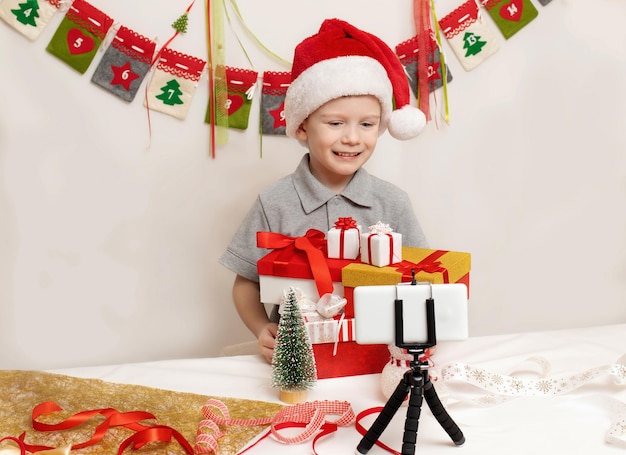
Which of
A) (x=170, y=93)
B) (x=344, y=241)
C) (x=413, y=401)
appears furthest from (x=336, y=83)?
(x=413, y=401)

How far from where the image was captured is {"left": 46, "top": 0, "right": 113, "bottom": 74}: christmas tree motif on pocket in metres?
1.54

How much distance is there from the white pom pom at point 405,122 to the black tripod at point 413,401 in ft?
1.78

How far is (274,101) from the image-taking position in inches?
64.9

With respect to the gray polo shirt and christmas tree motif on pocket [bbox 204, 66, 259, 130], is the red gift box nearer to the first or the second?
the gray polo shirt

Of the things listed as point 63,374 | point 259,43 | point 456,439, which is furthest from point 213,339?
point 456,439

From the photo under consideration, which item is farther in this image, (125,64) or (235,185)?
(235,185)

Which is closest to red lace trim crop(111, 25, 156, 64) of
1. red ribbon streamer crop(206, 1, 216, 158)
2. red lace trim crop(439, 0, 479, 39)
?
red ribbon streamer crop(206, 1, 216, 158)

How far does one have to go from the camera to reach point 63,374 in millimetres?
1199

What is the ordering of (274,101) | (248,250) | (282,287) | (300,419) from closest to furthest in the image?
(300,419) < (282,287) < (248,250) < (274,101)

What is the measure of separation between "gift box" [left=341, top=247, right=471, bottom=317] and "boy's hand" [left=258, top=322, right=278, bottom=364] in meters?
0.17

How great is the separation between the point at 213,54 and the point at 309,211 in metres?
0.47

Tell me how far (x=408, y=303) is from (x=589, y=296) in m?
1.18

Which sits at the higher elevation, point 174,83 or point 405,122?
point 174,83

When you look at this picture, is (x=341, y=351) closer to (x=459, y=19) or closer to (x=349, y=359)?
(x=349, y=359)
